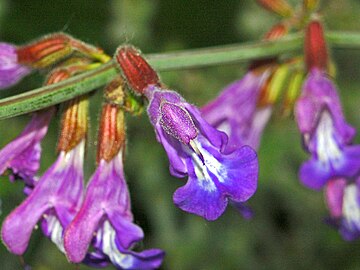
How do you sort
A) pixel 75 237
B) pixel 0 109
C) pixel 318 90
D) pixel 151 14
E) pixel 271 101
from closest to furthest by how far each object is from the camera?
pixel 0 109 → pixel 75 237 → pixel 318 90 → pixel 271 101 → pixel 151 14

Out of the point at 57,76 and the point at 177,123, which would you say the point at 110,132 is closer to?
the point at 57,76

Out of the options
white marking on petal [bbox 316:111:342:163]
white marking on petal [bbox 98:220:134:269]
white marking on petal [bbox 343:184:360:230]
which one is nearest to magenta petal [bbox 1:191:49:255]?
white marking on petal [bbox 98:220:134:269]

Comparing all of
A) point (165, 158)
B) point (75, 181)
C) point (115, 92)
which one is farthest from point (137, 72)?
point (165, 158)

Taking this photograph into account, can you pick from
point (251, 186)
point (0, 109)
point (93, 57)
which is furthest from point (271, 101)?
point (0, 109)

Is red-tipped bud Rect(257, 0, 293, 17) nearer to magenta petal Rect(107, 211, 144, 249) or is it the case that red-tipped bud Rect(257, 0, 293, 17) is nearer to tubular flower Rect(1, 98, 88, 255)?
tubular flower Rect(1, 98, 88, 255)

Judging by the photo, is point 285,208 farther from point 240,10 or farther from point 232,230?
point 240,10

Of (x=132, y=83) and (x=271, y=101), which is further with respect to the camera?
(x=271, y=101)
